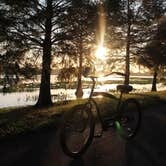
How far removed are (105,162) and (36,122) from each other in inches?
131

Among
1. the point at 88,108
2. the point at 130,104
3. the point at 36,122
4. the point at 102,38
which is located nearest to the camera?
the point at 88,108

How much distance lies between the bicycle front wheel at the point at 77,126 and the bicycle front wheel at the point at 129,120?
95 cm

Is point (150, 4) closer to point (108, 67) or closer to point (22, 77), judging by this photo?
point (108, 67)

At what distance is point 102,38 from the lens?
41.5 ft

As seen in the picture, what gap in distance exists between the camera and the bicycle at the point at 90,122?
14.5 ft

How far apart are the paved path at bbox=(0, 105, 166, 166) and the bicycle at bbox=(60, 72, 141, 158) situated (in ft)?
0.65

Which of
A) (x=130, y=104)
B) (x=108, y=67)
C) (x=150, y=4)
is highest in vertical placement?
(x=150, y=4)

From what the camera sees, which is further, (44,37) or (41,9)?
(44,37)

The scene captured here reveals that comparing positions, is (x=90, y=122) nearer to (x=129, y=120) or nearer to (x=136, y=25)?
(x=129, y=120)

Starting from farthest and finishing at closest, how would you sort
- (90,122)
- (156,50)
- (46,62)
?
(156,50), (46,62), (90,122)

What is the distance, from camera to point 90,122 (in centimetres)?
451

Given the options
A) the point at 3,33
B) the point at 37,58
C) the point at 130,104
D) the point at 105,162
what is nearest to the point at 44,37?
the point at 37,58

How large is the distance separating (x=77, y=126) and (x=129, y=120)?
4.52 ft

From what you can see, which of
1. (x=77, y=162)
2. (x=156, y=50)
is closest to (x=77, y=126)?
(x=77, y=162)
